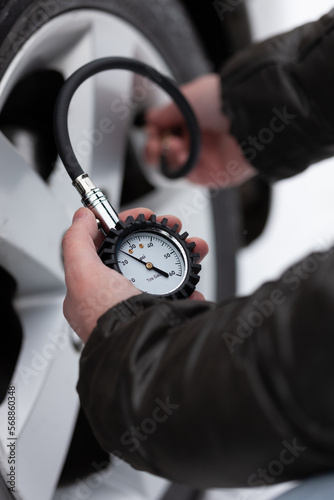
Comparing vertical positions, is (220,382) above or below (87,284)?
below

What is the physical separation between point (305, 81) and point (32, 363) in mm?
559

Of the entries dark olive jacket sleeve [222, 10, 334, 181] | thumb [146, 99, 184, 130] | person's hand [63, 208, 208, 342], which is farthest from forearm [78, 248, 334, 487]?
thumb [146, 99, 184, 130]

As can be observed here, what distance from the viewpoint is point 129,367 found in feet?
1.61


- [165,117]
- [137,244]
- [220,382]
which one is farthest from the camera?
[165,117]

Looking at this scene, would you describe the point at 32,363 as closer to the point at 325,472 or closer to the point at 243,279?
the point at 325,472

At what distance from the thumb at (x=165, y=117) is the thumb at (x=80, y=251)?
1.66 ft

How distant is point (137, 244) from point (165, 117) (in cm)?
50

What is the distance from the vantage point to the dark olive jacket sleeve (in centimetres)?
83

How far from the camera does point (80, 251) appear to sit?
534 millimetres

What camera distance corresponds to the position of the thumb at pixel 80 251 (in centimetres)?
53

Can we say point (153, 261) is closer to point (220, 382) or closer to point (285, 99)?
point (220, 382)

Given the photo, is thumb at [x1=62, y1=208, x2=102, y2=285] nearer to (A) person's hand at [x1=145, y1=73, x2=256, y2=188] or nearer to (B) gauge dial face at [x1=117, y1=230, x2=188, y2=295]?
(B) gauge dial face at [x1=117, y1=230, x2=188, y2=295]

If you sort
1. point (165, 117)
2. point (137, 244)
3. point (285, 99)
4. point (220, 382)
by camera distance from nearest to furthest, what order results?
point (220, 382)
point (137, 244)
point (285, 99)
point (165, 117)

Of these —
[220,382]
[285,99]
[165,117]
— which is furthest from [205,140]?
[220,382]
